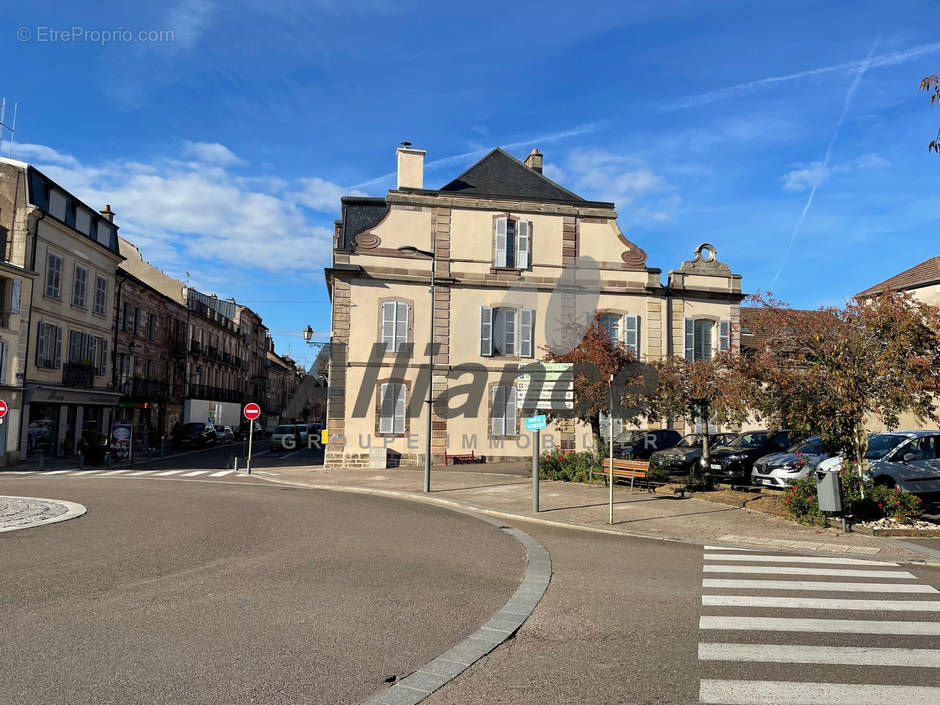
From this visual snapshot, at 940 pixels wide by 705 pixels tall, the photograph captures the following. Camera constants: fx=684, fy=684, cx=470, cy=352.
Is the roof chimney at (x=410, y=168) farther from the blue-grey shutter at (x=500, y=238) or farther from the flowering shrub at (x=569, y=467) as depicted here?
the flowering shrub at (x=569, y=467)

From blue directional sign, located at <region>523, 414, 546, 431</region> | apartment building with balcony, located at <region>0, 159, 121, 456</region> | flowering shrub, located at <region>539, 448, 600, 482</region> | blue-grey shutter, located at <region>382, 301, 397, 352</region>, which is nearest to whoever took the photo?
blue directional sign, located at <region>523, 414, 546, 431</region>

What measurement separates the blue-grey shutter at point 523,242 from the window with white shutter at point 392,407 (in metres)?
6.56

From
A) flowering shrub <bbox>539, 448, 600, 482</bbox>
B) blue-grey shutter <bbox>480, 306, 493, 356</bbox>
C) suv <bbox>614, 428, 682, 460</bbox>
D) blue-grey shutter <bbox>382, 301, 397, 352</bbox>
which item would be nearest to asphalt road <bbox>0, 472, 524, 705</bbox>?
flowering shrub <bbox>539, 448, 600, 482</bbox>

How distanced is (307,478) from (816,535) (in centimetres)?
1490

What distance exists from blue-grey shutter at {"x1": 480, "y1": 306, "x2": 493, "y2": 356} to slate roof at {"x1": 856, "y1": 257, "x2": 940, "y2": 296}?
18441mm

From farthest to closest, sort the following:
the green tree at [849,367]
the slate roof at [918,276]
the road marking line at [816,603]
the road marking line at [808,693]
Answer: the slate roof at [918,276]
the green tree at [849,367]
the road marking line at [816,603]
the road marking line at [808,693]

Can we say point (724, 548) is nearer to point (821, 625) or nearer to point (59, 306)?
point (821, 625)

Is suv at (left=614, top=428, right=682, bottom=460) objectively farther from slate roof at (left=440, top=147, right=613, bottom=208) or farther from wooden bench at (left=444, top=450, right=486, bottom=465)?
slate roof at (left=440, top=147, right=613, bottom=208)

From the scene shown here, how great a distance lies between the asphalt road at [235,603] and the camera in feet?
14.4

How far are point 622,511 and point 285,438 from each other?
30461 mm

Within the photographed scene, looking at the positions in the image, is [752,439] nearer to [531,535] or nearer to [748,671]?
[531,535]

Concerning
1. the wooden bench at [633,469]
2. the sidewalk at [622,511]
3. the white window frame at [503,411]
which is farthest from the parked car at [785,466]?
the white window frame at [503,411]

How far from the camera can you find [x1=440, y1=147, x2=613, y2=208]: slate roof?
26453 mm

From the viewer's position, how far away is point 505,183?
89.4 ft
